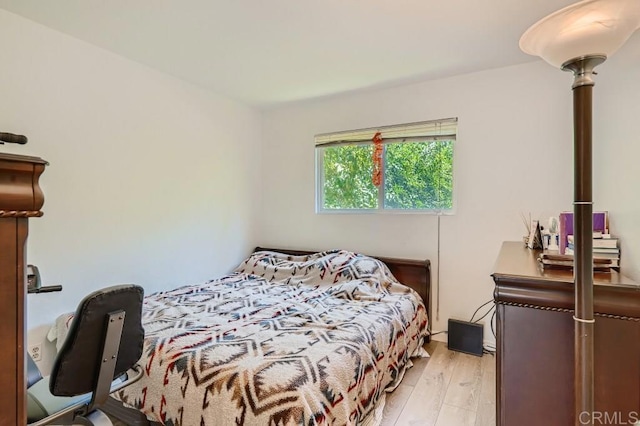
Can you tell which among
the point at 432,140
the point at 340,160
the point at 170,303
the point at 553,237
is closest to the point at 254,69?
the point at 340,160

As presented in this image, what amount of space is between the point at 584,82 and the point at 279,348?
1.57 metres

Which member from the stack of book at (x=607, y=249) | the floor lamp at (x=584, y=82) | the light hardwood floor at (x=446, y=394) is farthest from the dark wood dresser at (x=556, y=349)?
the light hardwood floor at (x=446, y=394)

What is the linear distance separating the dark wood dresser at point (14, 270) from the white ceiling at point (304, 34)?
1.75m

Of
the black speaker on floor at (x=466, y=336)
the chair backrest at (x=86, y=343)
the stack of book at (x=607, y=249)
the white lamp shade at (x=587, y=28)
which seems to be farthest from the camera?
the black speaker on floor at (x=466, y=336)

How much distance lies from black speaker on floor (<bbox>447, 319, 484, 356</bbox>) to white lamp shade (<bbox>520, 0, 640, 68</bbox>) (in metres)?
2.25

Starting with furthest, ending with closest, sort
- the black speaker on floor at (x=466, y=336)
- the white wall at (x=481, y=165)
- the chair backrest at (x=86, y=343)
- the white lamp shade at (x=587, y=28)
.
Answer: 1. the black speaker on floor at (x=466, y=336)
2. the white wall at (x=481, y=165)
3. the chair backrest at (x=86, y=343)
4. the white lamp shade at (x=587, y=28)

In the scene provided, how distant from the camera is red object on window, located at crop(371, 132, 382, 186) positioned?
3.22 meters

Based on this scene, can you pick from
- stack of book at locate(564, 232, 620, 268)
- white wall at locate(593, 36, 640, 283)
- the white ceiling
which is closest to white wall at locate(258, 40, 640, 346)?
white wall at locate(593, 36, 640, 283)

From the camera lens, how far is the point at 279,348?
1634 mm

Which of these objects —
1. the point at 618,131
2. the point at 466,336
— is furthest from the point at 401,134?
the point at 466,336

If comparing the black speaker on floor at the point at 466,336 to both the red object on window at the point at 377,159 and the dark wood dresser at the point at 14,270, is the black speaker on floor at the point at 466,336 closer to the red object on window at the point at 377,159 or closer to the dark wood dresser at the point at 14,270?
the red object on window at the point at 377,159

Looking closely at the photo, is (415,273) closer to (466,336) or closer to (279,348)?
(466,336)

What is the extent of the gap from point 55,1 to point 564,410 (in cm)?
292

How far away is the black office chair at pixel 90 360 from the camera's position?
3.56 feet
